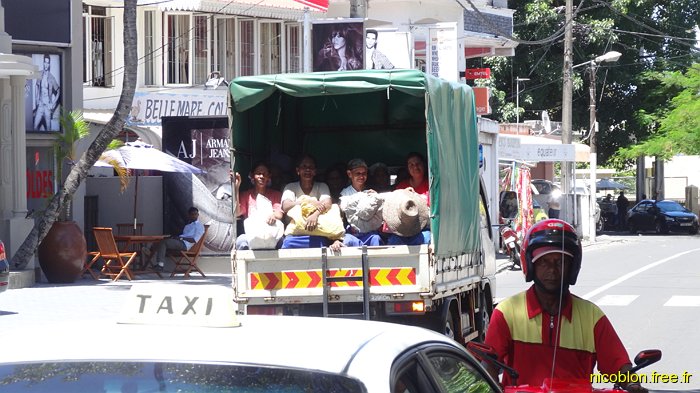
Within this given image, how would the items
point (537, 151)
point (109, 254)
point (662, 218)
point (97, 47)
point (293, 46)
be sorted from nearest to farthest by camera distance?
point (109, 254) → point (97, 47) → point (293, 46) → point (537, 151) → point (662, 218)

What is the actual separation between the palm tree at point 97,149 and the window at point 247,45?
Result: 36.0 ft

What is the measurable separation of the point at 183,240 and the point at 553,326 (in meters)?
18.6

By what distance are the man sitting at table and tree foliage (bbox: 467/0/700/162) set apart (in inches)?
1020

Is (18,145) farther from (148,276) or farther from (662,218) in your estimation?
(662,218)

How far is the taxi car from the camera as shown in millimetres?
3305

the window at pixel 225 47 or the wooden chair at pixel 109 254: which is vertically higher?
the window at pixel 225 47

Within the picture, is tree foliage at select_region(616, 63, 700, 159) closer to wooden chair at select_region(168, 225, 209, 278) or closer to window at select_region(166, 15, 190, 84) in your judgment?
window at select_region(166, 15, 190, 84)

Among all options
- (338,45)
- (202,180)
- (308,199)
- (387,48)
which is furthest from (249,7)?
(308,199)

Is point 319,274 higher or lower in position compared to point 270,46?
lower

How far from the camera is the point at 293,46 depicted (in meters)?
33.1

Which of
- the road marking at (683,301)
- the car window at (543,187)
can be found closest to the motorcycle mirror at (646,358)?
the road marking at (683,301)

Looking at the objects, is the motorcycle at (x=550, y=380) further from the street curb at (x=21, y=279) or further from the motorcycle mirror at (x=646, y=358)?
the street curb at (x=21, y=279)

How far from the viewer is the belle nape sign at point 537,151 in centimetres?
3397

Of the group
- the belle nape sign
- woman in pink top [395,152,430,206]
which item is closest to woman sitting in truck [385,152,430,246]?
woman in pink top [395,152,430,206]
